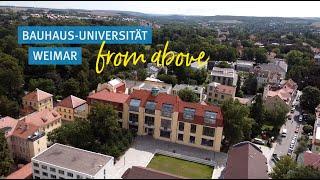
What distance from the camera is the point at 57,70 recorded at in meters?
79.1

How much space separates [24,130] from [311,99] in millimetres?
56373

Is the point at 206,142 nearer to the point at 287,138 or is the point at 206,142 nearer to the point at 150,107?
the point at 150,107

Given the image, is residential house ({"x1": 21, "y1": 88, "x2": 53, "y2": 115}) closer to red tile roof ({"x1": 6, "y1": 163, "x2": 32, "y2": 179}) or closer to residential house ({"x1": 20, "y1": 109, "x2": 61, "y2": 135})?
residential house ({"x1": 20, "y1": 109, "x2": 61, "y2": 135})

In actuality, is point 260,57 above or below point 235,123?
above

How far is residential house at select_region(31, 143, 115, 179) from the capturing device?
108 ft

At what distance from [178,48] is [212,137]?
73773 millimetres

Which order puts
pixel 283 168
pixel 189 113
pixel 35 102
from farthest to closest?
pixel 35 102
pixel 189 113
pixel 283 168

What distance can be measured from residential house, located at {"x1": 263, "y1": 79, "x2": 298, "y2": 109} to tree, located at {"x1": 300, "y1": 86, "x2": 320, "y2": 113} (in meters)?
3.10

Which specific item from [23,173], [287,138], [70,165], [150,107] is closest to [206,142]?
[150,107]

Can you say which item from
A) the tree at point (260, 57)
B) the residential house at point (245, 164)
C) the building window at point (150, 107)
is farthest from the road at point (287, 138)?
the tree at point (260, 57)

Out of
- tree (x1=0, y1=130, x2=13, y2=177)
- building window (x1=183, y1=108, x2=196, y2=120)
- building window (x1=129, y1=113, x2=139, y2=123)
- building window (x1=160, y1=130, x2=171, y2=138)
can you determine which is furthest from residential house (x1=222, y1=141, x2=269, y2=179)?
tree (x1=0, y1=130, x2=13, y2=177)

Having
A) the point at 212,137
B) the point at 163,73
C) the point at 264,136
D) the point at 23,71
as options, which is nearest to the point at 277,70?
the point at 163,73

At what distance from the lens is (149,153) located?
4366 centimetres

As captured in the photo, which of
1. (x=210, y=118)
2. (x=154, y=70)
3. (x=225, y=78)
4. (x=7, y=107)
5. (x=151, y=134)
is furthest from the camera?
(x=154, y=70)
